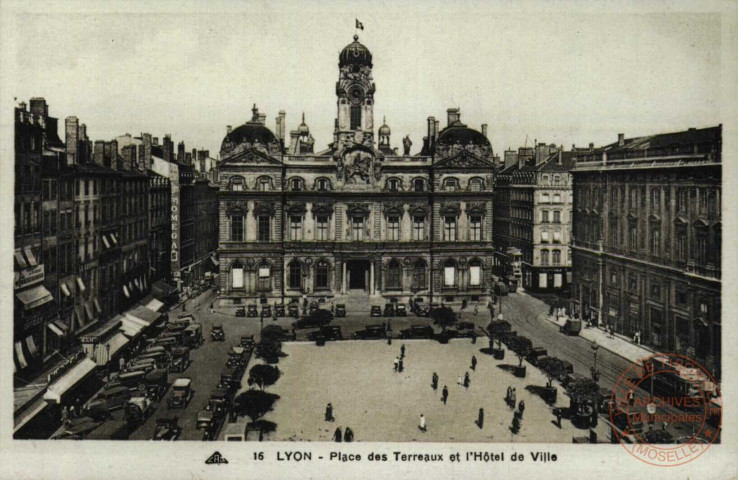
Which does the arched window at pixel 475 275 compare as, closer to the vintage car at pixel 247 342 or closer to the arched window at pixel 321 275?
the arched window at pixel 321 275

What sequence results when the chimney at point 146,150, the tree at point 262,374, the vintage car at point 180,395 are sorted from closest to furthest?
the tree at point 262,374 < the vintage car at point 180,395 < the chimney at point 146,150

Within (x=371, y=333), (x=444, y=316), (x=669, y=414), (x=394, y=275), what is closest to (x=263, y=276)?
(x=394, y=275)

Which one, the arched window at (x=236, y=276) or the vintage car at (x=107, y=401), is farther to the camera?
the arched window at (x=236, y=276)

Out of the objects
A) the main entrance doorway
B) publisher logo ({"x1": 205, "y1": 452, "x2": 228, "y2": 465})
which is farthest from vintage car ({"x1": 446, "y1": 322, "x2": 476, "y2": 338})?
publisher logo ({"x1": 205, "y1": 452, "x2": 228, "y2": 465})

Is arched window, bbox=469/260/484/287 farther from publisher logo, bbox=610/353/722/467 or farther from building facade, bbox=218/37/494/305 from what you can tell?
publisher logo, bbox=610/353/722/467

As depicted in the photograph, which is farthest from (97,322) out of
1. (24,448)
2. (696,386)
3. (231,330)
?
(696,386)

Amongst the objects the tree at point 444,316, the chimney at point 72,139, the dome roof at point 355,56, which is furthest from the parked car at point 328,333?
the chimney at point 72,139

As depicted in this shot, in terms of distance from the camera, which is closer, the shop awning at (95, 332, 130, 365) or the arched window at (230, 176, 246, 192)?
the shop awning at (95, 332, 130, 365)
